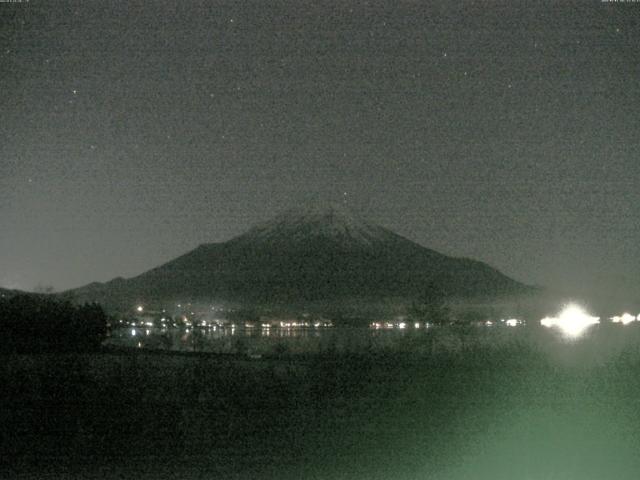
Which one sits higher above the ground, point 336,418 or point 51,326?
point 51,326

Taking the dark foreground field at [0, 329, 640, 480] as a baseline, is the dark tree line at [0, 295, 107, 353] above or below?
above

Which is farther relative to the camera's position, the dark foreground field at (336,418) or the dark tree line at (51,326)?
the dark tree line at (51,326)

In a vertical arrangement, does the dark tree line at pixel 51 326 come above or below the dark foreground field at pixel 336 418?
above

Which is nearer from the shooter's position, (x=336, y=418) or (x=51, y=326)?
(x=336, y=418)

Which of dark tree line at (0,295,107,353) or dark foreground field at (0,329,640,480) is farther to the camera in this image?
dark tree line at (0,295,107,353)
